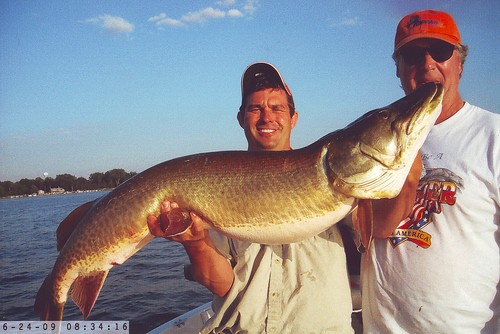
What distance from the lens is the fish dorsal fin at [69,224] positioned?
308cm

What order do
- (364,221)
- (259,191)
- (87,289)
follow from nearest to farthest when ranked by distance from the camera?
1. (364,221)
2. (259,191)
3. (87,289)

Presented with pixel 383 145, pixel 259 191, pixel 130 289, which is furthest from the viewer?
pixel 130 289

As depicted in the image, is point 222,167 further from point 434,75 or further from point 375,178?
point 434,75

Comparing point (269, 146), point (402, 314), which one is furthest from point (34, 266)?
point (402, 314)

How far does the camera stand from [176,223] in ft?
8.66

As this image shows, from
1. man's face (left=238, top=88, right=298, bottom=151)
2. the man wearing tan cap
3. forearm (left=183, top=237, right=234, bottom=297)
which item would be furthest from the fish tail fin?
man's face (left=238, top=88, right=298, bottom=151)

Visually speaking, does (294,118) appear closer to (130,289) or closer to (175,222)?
(175,222)

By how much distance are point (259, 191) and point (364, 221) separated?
2.35 ft

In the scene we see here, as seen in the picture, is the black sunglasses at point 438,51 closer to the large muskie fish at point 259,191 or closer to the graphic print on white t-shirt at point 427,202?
the large muskie fish at point 259,191

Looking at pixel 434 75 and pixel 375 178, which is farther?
pixel 434 75

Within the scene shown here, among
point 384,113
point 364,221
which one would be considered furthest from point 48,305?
point 384,113

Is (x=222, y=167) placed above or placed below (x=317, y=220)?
above

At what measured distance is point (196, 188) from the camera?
267cm

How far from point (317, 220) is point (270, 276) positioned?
1.85 feet
